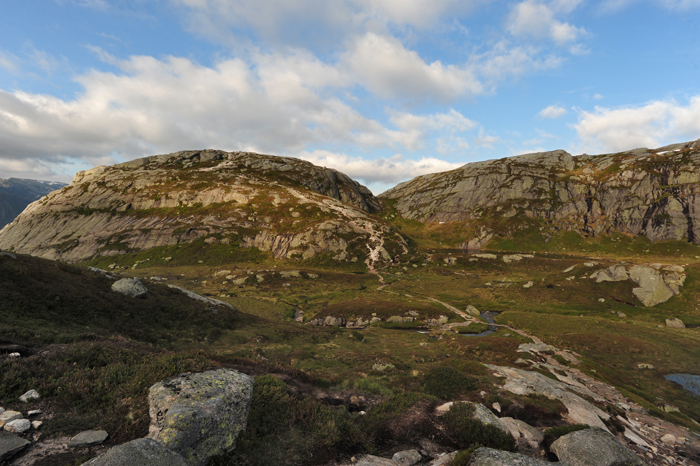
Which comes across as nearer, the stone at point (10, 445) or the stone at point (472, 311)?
the stone at point (10, 445)

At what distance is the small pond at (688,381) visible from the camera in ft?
113

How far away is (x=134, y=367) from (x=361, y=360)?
24.6 m

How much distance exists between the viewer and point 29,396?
373 inches

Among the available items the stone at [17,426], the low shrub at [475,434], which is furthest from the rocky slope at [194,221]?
the stone at [17,426]

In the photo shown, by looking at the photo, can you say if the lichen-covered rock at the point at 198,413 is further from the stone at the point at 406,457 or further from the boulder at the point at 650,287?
the boulder at the point at 650,287

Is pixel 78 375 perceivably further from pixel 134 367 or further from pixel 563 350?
pixel 563 350

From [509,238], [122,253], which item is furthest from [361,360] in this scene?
[509,238]

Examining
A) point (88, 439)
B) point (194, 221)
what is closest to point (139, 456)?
point (88, 439)

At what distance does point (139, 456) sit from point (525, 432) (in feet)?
57.8

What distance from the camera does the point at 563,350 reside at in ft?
144

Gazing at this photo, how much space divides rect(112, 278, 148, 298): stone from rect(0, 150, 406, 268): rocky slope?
86.0 m

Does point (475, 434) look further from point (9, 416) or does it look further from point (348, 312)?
point (348, 312)

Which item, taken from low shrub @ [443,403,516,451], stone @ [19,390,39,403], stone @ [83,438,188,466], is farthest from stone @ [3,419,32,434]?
low shrub @ [443,403,516,451]

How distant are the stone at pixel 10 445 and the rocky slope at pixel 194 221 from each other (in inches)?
4424
